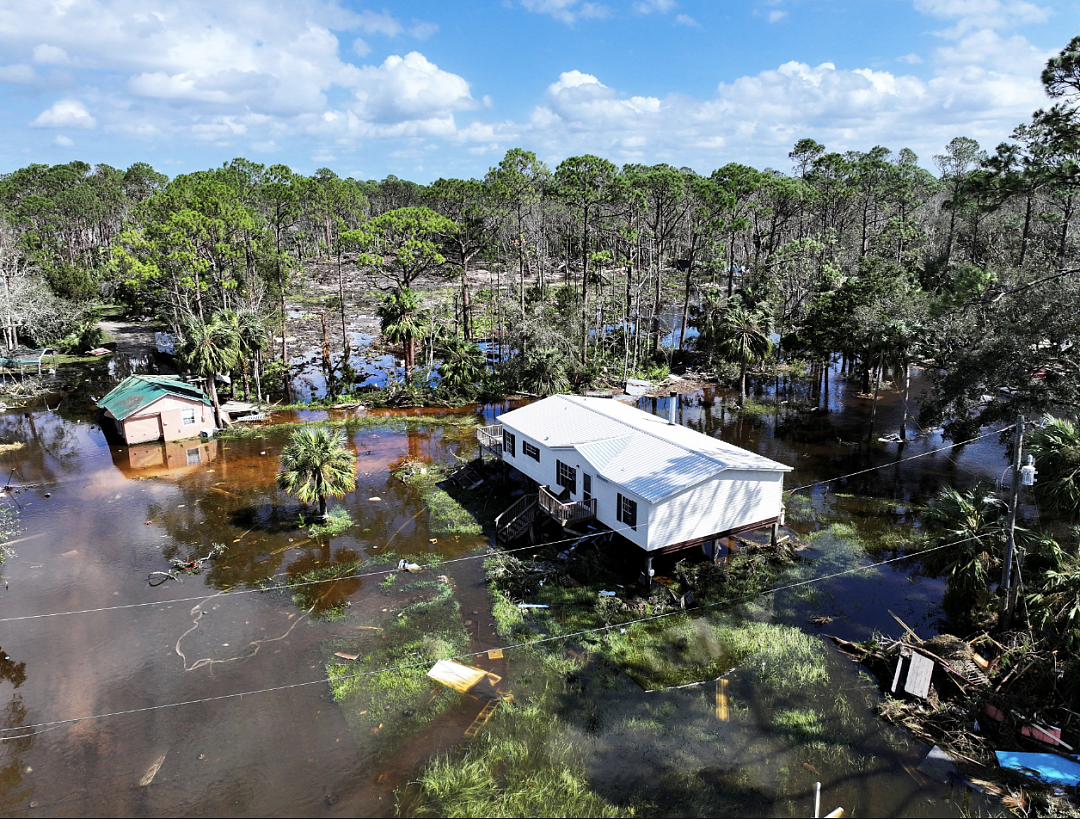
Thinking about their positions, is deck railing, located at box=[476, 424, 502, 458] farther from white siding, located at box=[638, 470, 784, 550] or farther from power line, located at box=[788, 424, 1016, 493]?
power line, located at box=[788, 424, 1016, 493]

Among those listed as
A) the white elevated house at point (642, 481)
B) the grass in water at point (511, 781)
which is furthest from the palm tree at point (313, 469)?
the grass in water at point (511, 781)

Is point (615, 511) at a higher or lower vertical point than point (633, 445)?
lower

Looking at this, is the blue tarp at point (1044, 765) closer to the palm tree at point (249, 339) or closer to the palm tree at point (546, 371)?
the palm tree at point (546, 371)

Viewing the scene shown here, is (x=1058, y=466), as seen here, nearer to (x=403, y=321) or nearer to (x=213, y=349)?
(x=403, y=321)

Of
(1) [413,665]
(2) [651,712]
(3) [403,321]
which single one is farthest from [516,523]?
(3) [403,321]

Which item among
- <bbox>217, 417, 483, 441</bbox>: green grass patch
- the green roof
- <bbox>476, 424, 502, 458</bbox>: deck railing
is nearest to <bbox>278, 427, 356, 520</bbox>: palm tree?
<bbox>476, 424, 502, 458</bbox>: deck railing
